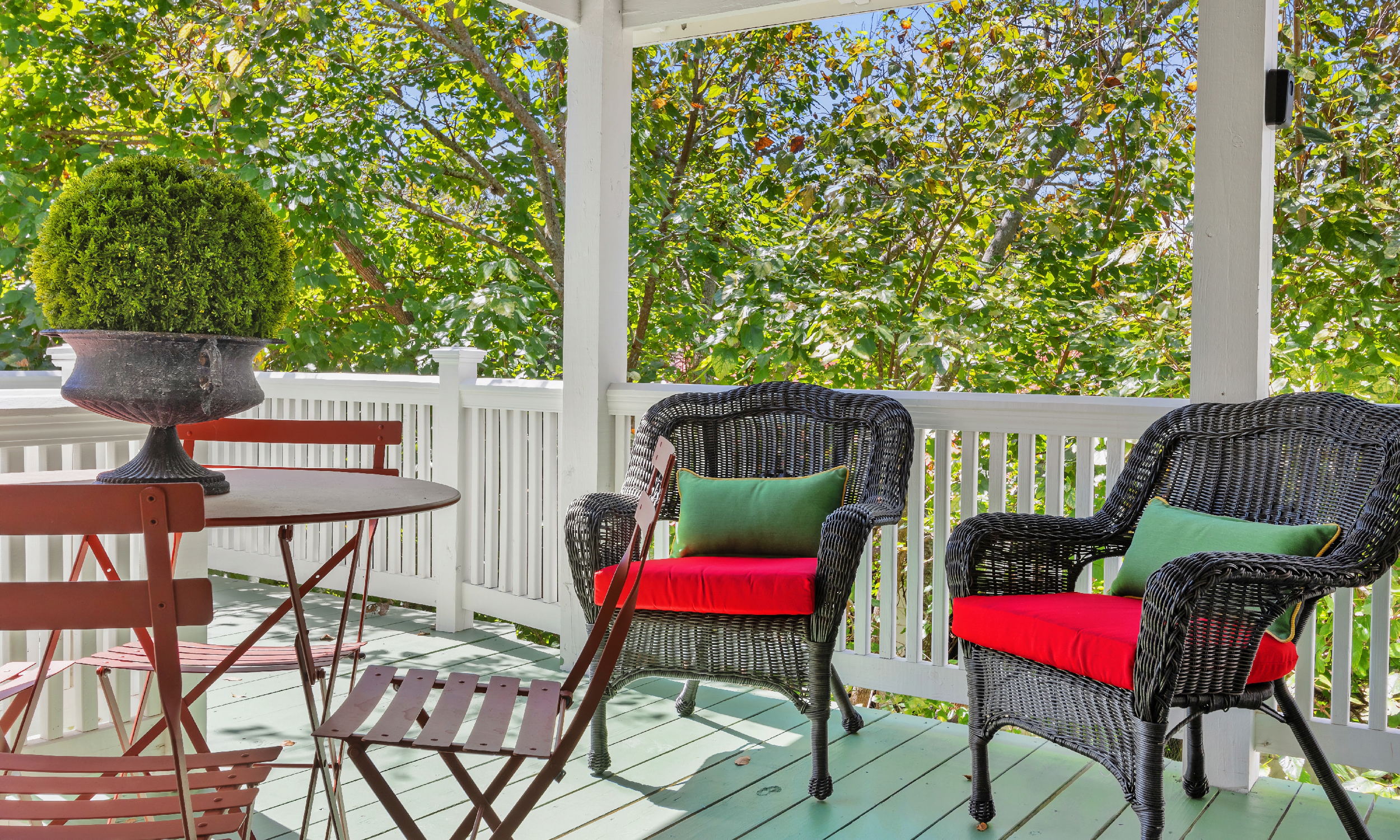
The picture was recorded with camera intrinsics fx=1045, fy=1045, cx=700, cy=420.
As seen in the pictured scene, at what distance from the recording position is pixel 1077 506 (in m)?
2.97

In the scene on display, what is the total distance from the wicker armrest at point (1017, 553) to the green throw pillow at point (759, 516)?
473 millimetres

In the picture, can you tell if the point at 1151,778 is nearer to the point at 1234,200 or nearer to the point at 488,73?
the point at 1234,200

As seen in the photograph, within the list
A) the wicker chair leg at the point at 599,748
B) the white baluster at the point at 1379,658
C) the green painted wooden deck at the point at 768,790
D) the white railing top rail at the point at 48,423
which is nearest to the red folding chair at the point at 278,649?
the white railing top rail at the point at 48,423

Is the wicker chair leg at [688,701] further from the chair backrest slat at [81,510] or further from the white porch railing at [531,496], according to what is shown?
the chair backrest slat at [81,510]

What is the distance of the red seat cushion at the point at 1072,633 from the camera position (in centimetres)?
208

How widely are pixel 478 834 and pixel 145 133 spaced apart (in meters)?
5.88

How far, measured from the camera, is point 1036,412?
9.86 feet

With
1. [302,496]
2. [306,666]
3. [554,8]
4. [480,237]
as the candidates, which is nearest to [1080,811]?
[306,666]

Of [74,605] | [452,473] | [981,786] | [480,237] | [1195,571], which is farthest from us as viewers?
[480,237]

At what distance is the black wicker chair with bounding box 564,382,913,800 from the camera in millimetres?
2590

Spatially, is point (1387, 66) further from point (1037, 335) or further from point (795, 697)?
point (795, 697)

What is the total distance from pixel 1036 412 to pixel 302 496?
2.01 m

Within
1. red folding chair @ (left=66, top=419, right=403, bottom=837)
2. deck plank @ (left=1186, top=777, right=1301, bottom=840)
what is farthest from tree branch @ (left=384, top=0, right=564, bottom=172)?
deck plank @ (left=1186, top=777, right=1301, bottom=840)

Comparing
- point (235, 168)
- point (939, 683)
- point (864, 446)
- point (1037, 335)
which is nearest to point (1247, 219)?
point (864, 446)
